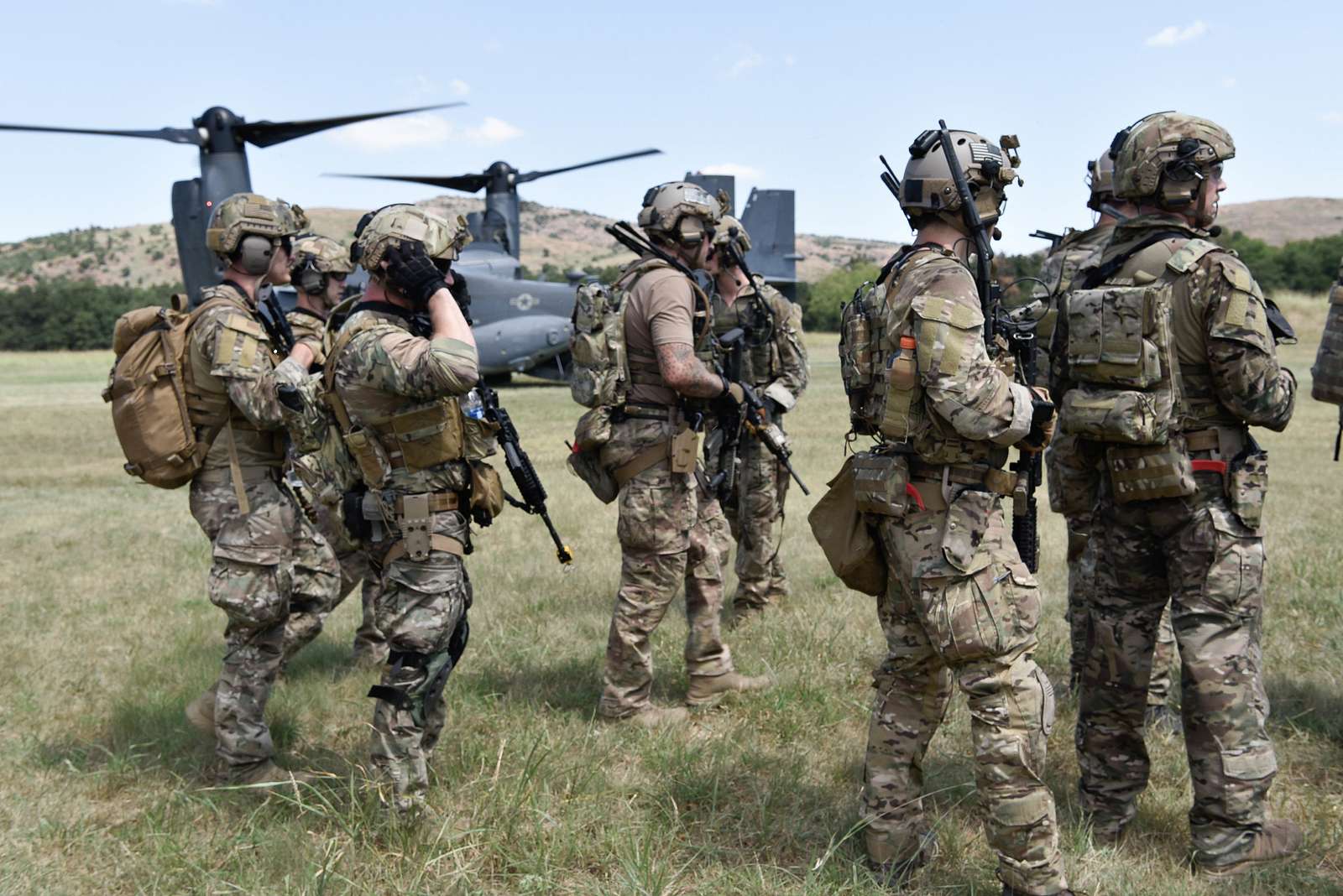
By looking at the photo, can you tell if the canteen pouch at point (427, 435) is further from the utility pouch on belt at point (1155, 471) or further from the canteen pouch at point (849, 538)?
the utility pouch on belt at point (1155, 471)

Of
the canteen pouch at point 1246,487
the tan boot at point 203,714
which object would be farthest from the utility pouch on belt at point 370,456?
the canteen pouch at point 1246,487

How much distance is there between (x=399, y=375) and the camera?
3590 millimetres

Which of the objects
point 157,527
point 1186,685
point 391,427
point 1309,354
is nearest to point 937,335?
point 1186,685

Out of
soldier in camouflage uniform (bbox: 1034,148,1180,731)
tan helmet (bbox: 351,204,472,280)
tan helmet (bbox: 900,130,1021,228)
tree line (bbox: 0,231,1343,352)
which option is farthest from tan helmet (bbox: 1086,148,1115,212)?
tree line (bbox: 0,231,1343,352)

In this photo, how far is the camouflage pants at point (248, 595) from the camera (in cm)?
443

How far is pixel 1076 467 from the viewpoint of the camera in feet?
13.3

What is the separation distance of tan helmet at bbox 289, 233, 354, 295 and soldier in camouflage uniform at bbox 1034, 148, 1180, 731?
3.62m

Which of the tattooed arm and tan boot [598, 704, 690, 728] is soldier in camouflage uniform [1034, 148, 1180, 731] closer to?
the tattooed arm

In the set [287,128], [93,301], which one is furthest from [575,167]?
[93,301]

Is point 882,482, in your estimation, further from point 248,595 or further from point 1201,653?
point 248,595

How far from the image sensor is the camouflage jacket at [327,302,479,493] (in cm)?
354

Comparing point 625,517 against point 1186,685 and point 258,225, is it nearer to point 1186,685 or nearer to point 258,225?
point 258,225

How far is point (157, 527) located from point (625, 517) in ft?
22.3

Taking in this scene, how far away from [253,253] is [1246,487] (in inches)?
151
